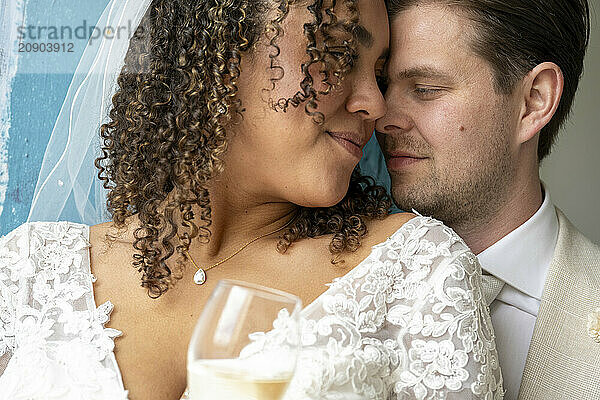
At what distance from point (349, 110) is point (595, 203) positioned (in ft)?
8.64

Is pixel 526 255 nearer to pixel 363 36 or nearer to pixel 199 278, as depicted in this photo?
pixel 363 36

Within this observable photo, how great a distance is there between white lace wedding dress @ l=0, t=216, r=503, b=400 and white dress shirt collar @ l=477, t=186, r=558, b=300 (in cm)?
52

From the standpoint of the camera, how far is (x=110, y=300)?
5.40 ft

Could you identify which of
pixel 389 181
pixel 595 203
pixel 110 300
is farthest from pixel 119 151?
pixel 595 203

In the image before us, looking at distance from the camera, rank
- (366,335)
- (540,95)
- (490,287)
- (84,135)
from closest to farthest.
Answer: (366,335) < (84,135) < (490,287) < (540,95)

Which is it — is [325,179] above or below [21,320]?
above

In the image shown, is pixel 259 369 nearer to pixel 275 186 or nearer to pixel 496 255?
pixel 275 186

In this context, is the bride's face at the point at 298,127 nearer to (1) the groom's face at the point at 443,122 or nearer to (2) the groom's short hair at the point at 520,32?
(1) the groom's face at the point at 443,122

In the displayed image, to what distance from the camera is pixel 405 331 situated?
4.99 ft

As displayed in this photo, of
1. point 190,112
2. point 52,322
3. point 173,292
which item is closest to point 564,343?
point 173,292

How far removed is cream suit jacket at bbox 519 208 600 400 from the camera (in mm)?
1903

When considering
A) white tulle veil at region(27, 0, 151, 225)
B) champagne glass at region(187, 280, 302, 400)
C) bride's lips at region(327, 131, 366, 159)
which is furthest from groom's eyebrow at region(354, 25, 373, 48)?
champagne glass at region(187, 280, 302, 400)

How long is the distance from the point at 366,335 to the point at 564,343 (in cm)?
70

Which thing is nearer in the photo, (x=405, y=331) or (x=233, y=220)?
(x=405, y=331)
